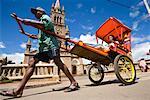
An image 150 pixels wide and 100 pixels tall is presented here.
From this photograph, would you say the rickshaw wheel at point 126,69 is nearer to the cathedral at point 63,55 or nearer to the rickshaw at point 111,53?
the rickshaw at point 111,53

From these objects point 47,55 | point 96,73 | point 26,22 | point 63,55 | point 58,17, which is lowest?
point 96,73

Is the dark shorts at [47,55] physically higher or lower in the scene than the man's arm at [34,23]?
lower

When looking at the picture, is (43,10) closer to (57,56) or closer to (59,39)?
(59,39)

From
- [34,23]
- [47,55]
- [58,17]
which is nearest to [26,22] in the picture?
[34,23]

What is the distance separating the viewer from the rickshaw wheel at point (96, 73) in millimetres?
6551

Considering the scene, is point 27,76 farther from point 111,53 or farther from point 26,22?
point 111,53

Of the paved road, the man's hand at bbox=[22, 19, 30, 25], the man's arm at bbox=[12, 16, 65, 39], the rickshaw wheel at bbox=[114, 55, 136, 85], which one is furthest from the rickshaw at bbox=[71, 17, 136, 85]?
the man's hand at bbox=[22, 19, 30, 25]

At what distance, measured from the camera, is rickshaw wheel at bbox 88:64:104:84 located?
6551 mm

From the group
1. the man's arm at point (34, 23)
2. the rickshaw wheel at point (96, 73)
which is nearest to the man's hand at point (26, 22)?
the man's arm at point (34, 23)

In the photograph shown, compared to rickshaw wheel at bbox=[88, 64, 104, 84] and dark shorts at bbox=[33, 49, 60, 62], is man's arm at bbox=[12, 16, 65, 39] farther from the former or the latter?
rickshaw wheel at bbox=[88, 64, 104, 84]

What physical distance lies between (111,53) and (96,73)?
1195mm

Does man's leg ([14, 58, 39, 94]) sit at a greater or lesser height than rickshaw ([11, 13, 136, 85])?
lesser

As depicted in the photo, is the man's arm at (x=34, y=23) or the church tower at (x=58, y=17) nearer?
the man's arm at (x=34, y=23)

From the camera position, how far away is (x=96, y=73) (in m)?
6.70
